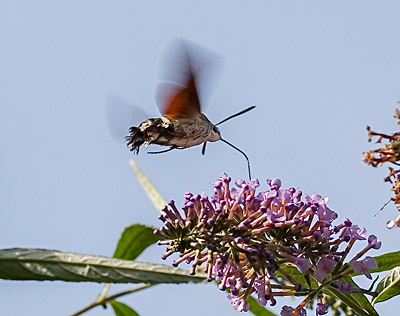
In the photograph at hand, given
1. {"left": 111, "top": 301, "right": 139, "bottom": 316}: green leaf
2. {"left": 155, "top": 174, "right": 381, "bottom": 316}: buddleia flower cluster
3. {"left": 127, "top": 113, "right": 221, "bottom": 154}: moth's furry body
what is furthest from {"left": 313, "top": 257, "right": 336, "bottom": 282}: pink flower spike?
{"left": 111, "top": 301, "right": 139, "bottom": 316}: green leaf

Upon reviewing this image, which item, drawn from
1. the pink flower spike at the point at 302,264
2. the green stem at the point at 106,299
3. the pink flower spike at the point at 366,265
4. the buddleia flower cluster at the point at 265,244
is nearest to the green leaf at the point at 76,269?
the buddleia flower cluster at the point at 265,244

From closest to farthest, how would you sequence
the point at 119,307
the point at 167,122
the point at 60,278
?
the point at 60,278, the point at 167,122, the point at 119,307

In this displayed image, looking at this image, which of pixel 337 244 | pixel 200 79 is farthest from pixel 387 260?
pixel 200 79

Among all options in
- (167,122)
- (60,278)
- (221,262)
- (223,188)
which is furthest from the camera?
(167,122)

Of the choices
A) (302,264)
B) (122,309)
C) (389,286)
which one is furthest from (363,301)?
(122,309)

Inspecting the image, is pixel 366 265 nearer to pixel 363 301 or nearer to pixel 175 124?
pixel 363 301

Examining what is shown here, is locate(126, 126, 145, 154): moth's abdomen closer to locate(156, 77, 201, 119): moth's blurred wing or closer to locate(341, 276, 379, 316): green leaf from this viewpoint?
locate(156, 77, 201, 119): moth's blurred wing

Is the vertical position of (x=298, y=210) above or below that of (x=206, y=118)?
below

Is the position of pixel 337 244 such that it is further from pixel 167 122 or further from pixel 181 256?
pixel 167 122
